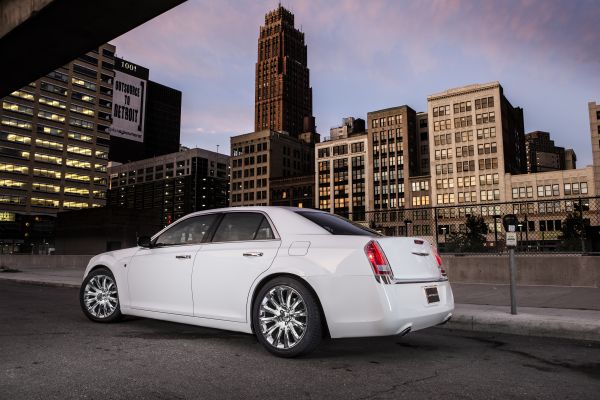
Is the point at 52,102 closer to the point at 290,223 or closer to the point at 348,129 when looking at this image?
the point at 348,129

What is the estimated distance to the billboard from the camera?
112 feet

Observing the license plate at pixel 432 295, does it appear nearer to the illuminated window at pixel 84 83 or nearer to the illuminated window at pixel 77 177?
the illuminated window at pixel 77 177

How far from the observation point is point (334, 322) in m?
4.14

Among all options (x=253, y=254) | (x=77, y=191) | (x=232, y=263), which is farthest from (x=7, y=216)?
(x=253, y=254)

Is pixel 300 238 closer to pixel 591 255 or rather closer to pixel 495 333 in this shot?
pixel 495 333

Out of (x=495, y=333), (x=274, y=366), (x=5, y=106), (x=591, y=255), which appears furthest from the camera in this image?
(x=5, y=106)

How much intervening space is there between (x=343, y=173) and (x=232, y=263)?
11337 centimetres

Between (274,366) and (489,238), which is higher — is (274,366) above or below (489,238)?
below

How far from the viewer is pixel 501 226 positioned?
39.2 ft

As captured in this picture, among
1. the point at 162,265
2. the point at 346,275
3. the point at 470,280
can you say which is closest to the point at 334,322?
the point at 346,275

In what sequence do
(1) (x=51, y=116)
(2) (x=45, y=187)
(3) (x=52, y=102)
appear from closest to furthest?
(2) (x=45, y=187), (1) (x=51, y=116), (3) (x=52, y=102)

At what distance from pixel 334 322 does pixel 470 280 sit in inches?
341

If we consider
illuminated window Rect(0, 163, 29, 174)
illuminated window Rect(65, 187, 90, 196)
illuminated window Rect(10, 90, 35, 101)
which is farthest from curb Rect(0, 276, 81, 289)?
illuminated window Rect(65, 187, 90, 196)

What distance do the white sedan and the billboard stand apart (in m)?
30.7
